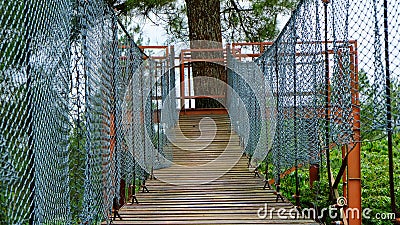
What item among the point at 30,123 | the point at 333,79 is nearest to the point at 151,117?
the point at 333,79

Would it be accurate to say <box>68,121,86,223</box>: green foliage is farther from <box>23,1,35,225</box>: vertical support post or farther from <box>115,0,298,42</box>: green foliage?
<box>115,0,298,42</box>: green foliage

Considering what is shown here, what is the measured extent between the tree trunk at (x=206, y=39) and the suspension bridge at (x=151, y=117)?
8.77 feet

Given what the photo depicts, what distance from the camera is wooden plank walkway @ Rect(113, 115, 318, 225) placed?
3197mm

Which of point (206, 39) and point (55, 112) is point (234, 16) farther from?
point (55, 112)

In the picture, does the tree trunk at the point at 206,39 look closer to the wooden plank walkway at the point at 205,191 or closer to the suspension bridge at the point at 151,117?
the wooden plank walkway at the point at 205,191

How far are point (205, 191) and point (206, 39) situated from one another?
4708mm

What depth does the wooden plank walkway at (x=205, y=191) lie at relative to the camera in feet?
10.5

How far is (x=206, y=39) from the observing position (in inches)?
338

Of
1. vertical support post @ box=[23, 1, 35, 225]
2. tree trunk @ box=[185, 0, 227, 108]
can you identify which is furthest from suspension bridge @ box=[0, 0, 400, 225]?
tree trunk @ box=[185, 0, 227, 108]

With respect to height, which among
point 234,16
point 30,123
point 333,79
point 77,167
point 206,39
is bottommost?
point 77,167

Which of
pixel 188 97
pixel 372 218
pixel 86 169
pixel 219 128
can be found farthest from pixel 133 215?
pixel 188 97

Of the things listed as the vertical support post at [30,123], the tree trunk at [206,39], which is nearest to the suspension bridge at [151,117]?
the vertical support post at [30,123]

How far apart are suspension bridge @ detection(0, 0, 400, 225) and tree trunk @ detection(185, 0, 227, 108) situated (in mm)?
2674

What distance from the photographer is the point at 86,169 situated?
7.36 feet
